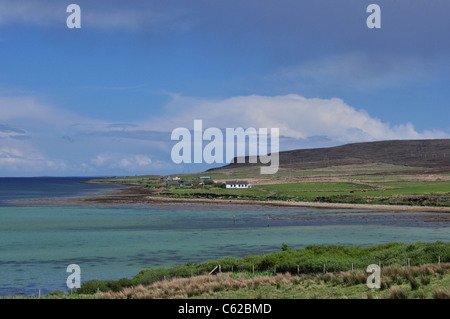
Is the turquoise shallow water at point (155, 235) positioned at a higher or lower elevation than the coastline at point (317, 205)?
lower

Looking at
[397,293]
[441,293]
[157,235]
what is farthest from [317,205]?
[441,293]

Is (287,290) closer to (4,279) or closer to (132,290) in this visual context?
(132,290)

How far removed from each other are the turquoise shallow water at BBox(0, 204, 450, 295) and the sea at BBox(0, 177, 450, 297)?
10cm

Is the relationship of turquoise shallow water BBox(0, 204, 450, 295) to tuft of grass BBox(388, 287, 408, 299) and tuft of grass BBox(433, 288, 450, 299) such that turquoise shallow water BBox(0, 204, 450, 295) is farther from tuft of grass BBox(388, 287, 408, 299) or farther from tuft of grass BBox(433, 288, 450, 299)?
tuft of grass BBox(433, 288, 450, 299)

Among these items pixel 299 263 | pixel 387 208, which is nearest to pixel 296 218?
pixel 387 208

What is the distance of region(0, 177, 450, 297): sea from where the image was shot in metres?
39.7

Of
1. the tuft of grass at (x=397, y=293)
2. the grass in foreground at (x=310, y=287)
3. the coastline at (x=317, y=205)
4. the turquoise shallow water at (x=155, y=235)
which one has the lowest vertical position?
the turquoise shallow water at (x=155, y=235)

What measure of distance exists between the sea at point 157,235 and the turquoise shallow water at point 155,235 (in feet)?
0.32

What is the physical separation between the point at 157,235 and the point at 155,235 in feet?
0.87

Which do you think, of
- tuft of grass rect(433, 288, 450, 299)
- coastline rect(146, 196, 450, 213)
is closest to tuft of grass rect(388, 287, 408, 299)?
tuft of grass rect(433, 288, 450, 299)

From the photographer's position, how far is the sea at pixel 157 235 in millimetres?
39719

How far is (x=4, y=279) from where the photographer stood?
1380 inches

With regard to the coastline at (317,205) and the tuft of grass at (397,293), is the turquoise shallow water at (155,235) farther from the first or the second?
the tuft of grass at (397,293)

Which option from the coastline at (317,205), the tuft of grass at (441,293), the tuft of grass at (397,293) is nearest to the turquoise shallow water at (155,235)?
the coastline at (317,205)
